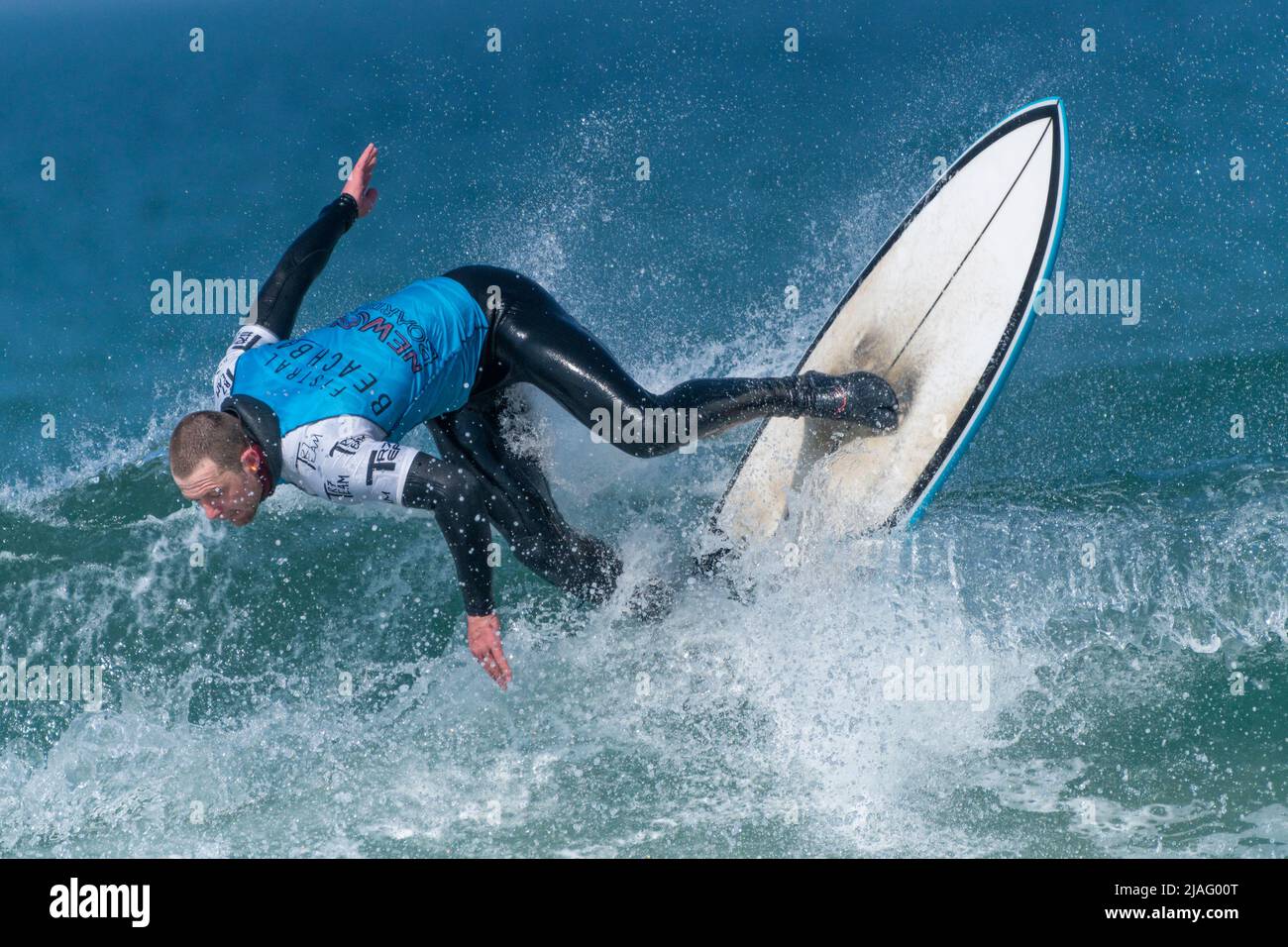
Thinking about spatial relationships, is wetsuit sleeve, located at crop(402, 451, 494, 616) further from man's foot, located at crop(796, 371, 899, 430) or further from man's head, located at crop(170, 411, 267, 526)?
man's foot, located at crop(796, 371, 899, 430)

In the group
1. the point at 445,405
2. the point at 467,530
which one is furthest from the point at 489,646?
the point at 445,405

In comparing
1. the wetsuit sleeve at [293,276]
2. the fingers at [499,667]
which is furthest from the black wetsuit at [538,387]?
the fingers at [499,667]

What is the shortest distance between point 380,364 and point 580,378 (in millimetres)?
990

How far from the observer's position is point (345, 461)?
16.6 ft

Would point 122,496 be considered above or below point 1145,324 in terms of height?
below

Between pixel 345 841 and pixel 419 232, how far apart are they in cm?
723

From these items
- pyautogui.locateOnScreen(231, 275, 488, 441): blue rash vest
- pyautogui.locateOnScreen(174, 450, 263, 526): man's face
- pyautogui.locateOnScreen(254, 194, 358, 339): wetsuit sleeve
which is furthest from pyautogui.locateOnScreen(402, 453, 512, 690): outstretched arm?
pyautogui.locateOnScreen(254, 194, 358, 339): wetsuit sleeve

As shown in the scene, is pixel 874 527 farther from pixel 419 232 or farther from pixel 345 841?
pixel 419 232

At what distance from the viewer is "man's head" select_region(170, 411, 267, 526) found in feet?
15.8

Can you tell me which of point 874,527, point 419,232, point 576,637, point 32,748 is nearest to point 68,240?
point 419,232

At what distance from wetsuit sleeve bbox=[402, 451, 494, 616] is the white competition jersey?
0.06 m

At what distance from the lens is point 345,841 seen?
5734 millimetres

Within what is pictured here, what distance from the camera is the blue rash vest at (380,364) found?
5.24m

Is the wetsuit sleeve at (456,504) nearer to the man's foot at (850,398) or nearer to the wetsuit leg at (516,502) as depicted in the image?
the wetsuit leg at (516,502)
